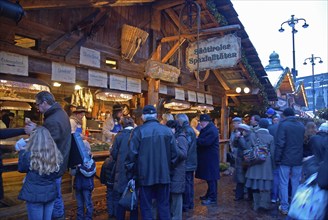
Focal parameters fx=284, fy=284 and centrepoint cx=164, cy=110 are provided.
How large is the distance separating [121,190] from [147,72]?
448cm

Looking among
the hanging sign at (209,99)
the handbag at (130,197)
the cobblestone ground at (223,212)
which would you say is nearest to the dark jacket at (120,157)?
the handbag at (130,197)

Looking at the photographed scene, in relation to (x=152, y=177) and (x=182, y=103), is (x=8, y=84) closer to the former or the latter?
(x=152, y=177)

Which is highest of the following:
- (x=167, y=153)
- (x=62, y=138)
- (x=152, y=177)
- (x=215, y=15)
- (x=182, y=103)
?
(x=215, y=15)

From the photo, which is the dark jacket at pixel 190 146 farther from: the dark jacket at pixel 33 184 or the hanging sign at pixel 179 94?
the hanging sign at pixel 179 94

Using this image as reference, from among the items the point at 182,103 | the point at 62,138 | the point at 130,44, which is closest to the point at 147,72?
the point at 130,44

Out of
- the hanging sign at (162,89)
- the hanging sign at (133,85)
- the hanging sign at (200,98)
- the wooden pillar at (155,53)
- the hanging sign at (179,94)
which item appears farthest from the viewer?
the hanging sign at (200,98)

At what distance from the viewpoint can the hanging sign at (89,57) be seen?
6934 mm

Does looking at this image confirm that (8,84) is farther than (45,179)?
Yes

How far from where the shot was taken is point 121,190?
4.70 metres

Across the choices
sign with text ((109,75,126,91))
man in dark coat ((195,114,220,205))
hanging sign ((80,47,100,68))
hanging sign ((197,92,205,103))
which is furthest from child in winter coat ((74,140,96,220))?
hanging sign ((197,92,205,103))

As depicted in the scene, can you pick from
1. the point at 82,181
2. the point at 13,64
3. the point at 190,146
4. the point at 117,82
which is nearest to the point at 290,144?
the point at 190,146

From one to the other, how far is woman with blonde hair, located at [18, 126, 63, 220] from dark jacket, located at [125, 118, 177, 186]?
1.20m

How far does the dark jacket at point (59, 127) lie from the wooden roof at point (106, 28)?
275 cm

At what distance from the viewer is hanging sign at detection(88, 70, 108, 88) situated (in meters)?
7.19
